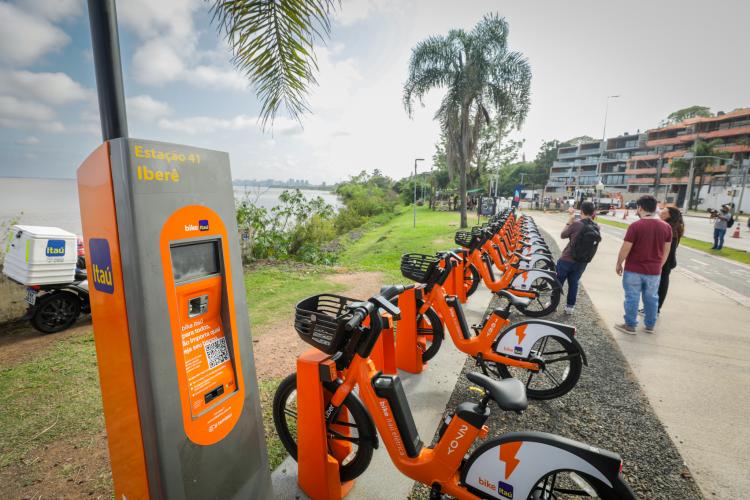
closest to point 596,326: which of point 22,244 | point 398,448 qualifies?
point 398,448

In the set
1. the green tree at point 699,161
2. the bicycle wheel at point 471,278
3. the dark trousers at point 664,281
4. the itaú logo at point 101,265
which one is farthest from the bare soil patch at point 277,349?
the green tree at point 699,161

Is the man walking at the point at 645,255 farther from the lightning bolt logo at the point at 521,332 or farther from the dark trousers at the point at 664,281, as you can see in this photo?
the lightning bolt logo at the point at 521,332

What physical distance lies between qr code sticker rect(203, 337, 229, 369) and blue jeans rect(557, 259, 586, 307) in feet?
15.8

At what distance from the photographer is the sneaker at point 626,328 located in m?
4.49

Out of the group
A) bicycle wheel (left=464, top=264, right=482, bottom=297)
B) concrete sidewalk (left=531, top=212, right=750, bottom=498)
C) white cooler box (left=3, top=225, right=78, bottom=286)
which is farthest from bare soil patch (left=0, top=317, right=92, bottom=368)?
concrete sidewalk (left=531, top=212, right=750, bottom=498)

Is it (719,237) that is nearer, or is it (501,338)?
(501,338)

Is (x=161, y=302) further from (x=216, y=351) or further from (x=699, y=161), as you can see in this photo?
(x=699, y=161)

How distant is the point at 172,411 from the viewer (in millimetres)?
1322

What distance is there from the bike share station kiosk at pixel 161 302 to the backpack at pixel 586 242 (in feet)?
15.6

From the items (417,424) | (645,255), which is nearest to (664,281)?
(645,255)

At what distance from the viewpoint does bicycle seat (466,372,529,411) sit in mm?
1566

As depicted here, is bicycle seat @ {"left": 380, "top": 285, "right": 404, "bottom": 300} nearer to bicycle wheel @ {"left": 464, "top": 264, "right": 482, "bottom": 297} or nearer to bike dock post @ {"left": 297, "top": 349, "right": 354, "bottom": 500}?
bike dock post @ {"left": 297, "top": 349, "right": 354, "bottom": 500}

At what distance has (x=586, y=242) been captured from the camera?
477cm

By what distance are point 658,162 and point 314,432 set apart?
168 ft
